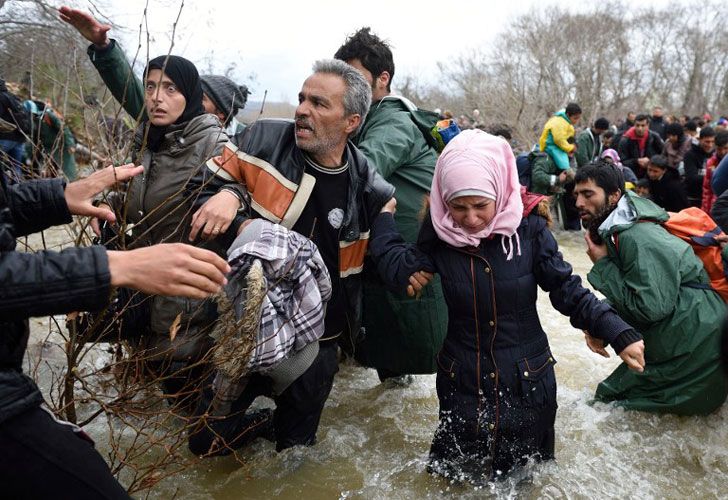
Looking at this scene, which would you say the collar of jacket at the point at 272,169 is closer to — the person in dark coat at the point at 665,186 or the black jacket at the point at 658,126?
the person in dark coat at the point at 665,186

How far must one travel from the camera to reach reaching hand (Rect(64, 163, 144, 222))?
6.73ft

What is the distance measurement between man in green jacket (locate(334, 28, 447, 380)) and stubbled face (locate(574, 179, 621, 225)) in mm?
1068

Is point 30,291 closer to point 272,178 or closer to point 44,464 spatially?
point 44,464

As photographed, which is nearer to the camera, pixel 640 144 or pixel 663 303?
pixel 663 303

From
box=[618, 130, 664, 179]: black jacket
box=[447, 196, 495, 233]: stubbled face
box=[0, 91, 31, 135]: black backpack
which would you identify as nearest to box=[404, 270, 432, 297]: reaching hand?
box=[447, 196, 495, 233]: stubbled face

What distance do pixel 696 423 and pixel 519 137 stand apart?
14.7 m

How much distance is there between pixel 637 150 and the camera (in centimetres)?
1027

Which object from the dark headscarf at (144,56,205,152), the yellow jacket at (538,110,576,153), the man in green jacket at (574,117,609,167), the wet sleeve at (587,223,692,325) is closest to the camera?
the dark headscarf at (144,56,205,152)

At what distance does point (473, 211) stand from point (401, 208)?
1021mm

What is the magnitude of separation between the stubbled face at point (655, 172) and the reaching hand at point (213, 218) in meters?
7.74

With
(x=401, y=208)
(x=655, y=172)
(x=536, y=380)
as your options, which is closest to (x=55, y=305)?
(x=536, y=380)

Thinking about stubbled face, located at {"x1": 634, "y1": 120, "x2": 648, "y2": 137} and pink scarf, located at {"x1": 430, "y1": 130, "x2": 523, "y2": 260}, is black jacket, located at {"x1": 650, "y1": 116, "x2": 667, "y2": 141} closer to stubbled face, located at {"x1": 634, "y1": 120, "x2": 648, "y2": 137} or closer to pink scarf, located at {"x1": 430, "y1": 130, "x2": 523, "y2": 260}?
stubbled face, located at {"x1": 634, "y1": 120, "x2": 648, "y2": 137}

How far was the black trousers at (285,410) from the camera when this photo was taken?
2730 millimetres

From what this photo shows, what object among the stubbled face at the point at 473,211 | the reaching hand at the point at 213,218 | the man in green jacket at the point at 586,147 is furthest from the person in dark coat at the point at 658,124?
the reaching hand at the point at 213,218
